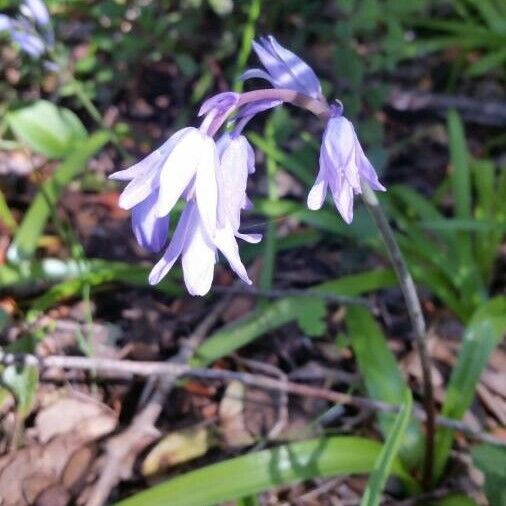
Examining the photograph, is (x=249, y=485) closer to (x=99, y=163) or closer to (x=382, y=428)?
(x=382, y=428)

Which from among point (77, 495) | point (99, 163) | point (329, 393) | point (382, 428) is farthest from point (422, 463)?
point (99, 163)

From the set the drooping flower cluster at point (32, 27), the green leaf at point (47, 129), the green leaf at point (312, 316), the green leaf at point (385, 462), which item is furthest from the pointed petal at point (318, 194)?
the green leaf at point (47, 129)

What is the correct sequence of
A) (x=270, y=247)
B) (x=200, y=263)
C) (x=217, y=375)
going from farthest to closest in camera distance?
(x=270, y=247), (x=217, y=375), (x=200, y=263)

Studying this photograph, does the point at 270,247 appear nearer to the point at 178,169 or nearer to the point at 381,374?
the point at 381,374

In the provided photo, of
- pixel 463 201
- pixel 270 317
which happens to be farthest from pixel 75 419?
pixel 463 201

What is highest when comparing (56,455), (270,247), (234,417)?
(270,247)

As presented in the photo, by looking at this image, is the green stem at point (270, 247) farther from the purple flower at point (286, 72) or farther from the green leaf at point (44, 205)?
the purple flower at point (286, 72)
